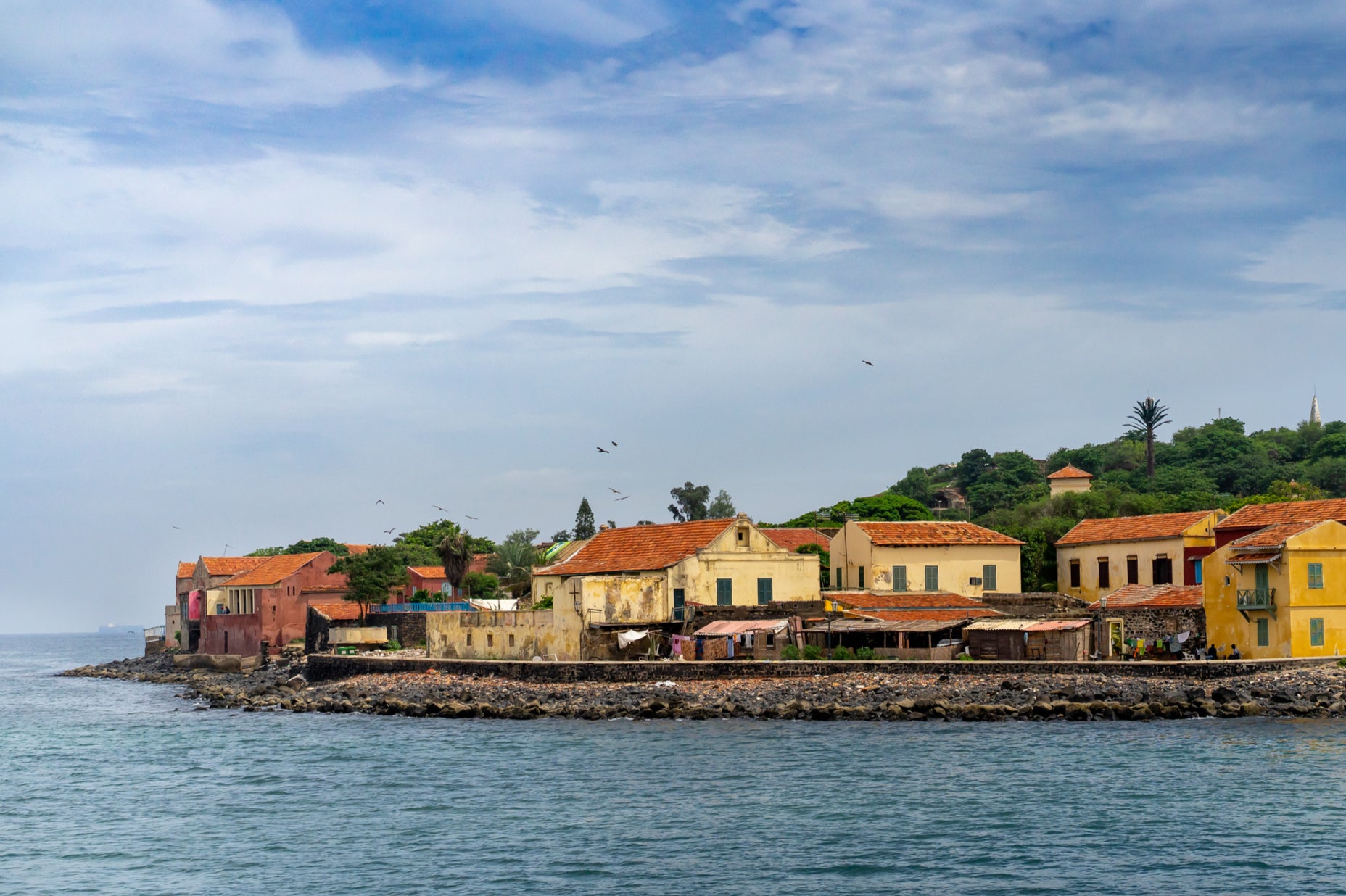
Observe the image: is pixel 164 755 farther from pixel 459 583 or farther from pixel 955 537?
pixel 459 583

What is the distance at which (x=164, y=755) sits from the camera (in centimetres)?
4509

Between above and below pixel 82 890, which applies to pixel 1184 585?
above

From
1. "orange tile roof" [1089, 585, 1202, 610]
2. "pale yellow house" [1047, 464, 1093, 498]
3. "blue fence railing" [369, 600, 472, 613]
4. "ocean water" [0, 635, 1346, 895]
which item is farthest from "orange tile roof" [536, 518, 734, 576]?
"pale yellow house" [1047, 464, 1093, 498]

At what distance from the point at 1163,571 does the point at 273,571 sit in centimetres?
5357

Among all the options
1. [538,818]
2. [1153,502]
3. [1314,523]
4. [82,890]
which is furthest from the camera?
[1153,502]

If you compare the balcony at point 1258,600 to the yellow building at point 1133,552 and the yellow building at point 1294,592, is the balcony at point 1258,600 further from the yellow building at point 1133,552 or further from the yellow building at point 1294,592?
the yellow building at point 1133,552

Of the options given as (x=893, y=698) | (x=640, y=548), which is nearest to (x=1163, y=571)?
(x=893, y=698)

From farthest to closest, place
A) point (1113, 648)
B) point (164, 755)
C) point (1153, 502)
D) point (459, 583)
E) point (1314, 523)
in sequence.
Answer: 1. point (459, 583)
2. point (1153, 502)
3. point (1113, 648)
4. point (1314, 523)
5. point (164, 755)

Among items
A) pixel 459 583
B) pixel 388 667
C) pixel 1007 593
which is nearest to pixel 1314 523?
pixel 1007 593

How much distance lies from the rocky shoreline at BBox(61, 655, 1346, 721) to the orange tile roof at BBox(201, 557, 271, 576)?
4374cm

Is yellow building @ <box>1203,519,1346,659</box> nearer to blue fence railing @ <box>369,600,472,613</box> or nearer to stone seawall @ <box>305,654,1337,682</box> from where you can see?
stone seawall @ <box>305,654,1337,682</box>

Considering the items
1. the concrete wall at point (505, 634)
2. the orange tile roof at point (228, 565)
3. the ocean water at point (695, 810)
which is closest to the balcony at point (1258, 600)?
the ocean water at point (695, 810)

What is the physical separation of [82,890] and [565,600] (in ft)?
104

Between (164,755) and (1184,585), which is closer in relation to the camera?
(164,755)
